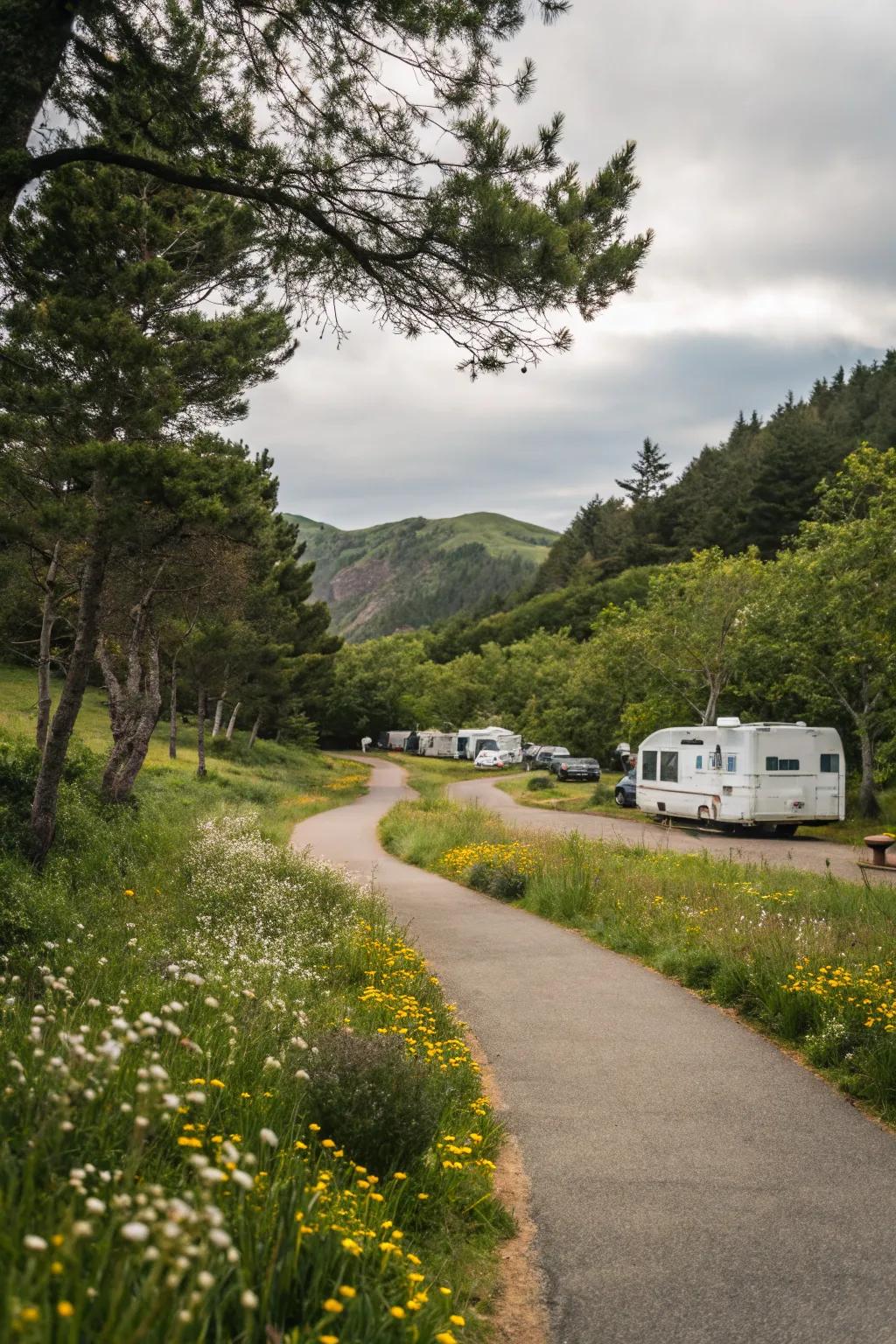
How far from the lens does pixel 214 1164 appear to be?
3541 mm

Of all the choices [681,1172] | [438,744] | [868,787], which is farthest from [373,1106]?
[438,744]

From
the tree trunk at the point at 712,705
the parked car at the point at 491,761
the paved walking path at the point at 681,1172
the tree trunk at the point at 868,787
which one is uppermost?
the tree trunk at the point at 712,705

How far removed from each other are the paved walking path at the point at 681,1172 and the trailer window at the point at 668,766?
59.6ft

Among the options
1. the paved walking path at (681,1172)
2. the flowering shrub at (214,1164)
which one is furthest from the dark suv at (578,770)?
the flowering shrub at (214,1164)

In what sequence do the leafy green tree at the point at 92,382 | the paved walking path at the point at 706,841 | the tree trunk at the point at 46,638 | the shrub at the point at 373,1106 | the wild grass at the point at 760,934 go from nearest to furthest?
the shrub at the point at 373,1106 < the wild grass at the point at 760,934 < the leafy green tree at the point at 92,382 < the tree trunk at the point at 46,638 < the paved walking path at the point at 706,841

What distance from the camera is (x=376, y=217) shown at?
7.16m

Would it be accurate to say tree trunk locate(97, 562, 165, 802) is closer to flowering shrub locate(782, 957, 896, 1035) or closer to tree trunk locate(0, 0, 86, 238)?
tree trunk locate(0, 0, 86, 238)

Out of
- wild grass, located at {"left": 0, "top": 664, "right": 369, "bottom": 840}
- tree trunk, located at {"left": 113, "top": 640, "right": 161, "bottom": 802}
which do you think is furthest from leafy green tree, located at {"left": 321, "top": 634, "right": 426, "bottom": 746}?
tree trunk, located at {"left": 113, "top": 640, "right": 161, "bottom": 802}

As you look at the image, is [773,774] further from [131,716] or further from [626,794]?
[131,716]

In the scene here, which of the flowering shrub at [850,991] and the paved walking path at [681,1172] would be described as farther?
the flowering shrub at [850,991]

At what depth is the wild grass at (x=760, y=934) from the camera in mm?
6523

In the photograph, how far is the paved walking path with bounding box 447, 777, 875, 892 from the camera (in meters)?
17.4

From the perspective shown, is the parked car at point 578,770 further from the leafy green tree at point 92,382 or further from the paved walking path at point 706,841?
the leafy green tree at point 92,382

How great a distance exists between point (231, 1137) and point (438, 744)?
81837 mm
